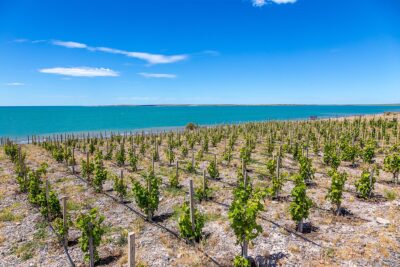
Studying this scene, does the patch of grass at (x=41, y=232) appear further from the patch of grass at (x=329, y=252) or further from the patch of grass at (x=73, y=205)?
the patch of grass at (x=329, y=252)

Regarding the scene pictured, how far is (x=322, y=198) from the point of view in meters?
13.7

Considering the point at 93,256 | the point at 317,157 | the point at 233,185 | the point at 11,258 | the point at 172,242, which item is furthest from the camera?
the point at 317,157

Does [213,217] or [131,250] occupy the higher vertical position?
[131,250]

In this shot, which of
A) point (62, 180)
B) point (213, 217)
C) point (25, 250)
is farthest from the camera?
point (62, 180)

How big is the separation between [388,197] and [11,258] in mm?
16970

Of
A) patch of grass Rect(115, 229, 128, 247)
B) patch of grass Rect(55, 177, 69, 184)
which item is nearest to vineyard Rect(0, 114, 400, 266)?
patch of grass Rect(115, 229, 128, 247)

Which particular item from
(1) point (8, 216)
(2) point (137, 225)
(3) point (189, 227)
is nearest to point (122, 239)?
(2) point (137, 225)

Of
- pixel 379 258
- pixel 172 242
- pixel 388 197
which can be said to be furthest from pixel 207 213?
pixel 388 197

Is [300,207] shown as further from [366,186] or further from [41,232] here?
[41,232]

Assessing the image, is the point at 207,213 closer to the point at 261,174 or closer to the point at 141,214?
the point at 141,214

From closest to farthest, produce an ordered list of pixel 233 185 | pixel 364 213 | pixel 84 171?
1. pixel 364 213
2. pixel 233 185
3. pixel 84 171

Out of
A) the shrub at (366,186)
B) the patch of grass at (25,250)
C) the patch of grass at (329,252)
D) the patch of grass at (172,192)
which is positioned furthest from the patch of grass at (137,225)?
the shrub at (366,186)

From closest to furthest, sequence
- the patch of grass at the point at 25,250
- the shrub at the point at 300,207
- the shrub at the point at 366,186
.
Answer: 1. the patch of grass at the point at 25,250
2. the shrub at the point at 300,207
3. the shrub at the point at 366,186

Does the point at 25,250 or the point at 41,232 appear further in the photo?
the point at 41,232
